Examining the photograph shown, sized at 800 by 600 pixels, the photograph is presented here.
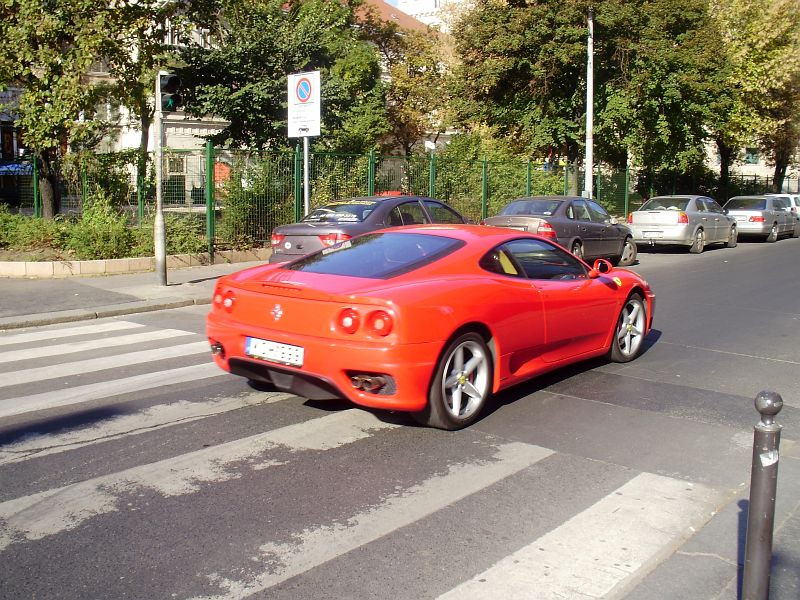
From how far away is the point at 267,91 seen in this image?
23875 millimetres

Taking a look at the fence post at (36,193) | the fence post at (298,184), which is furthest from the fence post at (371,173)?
the fence post at (36,193)

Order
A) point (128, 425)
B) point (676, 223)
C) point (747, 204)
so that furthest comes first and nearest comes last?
point (747, 204) < point (676, 223) < point (128, 425)

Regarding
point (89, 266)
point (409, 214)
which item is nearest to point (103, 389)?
point (409, 214)

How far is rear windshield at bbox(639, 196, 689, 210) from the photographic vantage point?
21625 millimetres

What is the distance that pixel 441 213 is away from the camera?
14719 mm

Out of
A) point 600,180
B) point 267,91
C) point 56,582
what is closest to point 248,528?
point 56,582

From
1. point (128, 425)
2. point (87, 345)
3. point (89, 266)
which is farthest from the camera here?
point (89, 266)

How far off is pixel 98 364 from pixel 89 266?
7335 mm

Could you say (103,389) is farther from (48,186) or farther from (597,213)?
(48,186)

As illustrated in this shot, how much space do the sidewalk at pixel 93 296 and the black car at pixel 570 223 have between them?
600 centimetres

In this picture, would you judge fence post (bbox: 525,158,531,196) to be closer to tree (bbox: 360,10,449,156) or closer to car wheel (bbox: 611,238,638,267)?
car wheel (bbox: 611,238,638,267)

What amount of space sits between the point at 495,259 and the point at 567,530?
8.82 ft

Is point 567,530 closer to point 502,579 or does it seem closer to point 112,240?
point 502,579

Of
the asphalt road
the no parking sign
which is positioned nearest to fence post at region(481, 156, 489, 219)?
the no parking sign
